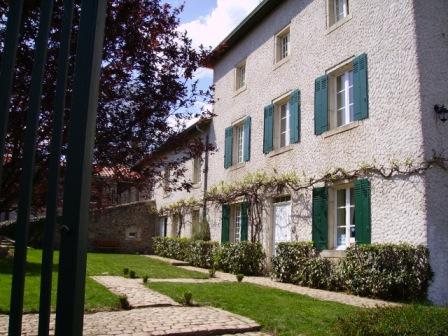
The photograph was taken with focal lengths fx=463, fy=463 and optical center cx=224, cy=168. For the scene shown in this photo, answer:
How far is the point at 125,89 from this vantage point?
165 inches

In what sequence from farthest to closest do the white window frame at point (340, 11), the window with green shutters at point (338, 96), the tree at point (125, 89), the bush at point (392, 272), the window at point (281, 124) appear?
the window at point (281, 124) < the white window frame at point (340, 11) < the window with green shutters at point (338, 96) < the bush at point (392, 272) < the tree at point (125, 89)

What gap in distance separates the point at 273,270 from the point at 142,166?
320 inches

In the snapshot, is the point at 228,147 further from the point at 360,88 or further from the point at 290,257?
the point at 360,88

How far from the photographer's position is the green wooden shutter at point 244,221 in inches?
583

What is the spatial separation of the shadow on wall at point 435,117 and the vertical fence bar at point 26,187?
8.41m

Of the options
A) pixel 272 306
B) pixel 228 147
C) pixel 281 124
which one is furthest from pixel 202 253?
pixel 272 306

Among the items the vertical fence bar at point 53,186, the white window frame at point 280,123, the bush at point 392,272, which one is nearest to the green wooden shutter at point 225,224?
the white window frame at point 280,123

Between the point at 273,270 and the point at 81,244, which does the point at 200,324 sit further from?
the point at 273,270

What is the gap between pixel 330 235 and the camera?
36.5 ft

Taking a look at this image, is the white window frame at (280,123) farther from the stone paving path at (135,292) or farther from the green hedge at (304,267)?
the stone paving path at (135,292)

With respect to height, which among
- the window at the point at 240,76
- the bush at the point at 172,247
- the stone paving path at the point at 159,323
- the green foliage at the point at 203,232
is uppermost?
→ the window at the point at 240,76

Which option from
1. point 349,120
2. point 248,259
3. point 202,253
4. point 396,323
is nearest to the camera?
point 396,323

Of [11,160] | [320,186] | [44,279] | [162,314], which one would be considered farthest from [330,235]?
[44,279]

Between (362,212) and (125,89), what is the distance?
713 cm
